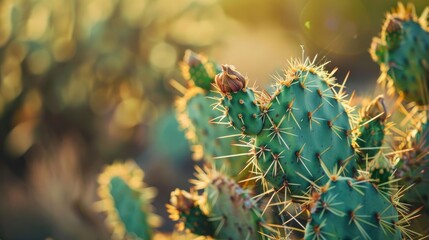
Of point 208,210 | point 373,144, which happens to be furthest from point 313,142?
point 208,210

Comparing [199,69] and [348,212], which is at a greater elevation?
[199,69]

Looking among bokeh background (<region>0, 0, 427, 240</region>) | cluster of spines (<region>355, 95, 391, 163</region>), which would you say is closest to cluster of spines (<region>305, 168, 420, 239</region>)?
cluster of spines (<region>355, 95, 391, 163</region>)

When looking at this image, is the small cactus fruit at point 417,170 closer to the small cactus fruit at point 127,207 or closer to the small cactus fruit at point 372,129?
the small cactus fruit at point 372,129

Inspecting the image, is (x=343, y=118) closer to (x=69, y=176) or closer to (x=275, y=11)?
(x=69, y=176)

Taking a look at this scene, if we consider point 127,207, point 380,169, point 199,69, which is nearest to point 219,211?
point 380,169

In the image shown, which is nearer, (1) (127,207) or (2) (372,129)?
(2) (372,129)

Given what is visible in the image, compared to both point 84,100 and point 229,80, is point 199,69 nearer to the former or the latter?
point 229,80
